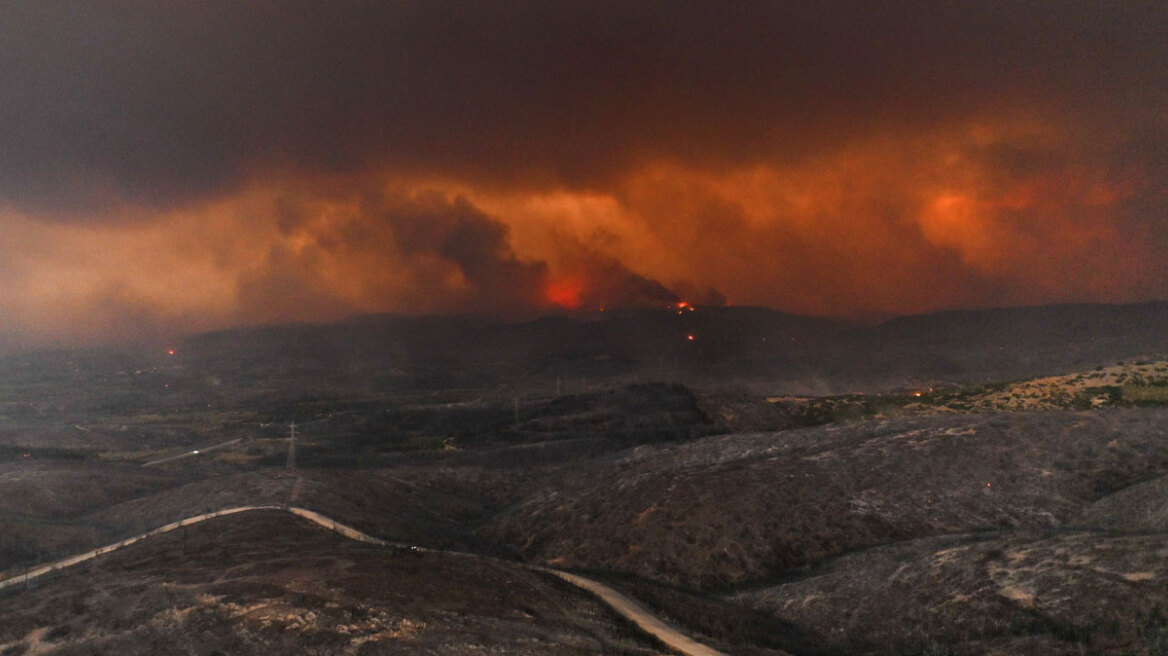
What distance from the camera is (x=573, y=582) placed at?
4075 cm

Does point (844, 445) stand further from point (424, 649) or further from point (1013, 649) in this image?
point (424, 649)

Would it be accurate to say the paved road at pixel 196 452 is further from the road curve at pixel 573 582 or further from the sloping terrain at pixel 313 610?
the sloping terrain at pixel 313 610

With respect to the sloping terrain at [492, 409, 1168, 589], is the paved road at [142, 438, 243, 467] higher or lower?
lower

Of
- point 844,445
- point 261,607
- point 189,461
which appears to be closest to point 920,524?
point 844,445

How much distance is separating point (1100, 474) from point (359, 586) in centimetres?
5778

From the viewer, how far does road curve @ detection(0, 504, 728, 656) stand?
3019 centimetres

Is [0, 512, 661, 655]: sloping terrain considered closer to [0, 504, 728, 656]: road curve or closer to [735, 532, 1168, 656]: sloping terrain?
[0, 504, 728, 656]: road curve

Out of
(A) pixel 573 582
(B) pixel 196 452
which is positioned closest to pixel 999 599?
(A) pixel 573 582

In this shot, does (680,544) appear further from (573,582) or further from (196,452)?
(196,452)

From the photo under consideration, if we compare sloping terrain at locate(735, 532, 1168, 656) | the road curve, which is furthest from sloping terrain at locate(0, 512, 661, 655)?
sloping terrain at locate(735, 532, 1168, 656)

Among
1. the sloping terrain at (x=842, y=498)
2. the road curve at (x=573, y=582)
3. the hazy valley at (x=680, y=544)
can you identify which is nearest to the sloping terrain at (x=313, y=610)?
the hazy valley at (x=680, y=544)

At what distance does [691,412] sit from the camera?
153 meters

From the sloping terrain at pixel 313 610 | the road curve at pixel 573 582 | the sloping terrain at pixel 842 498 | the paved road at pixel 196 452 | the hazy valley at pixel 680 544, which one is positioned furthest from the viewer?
the paved road at pixel 196 452

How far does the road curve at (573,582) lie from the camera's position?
3019 centimetres
